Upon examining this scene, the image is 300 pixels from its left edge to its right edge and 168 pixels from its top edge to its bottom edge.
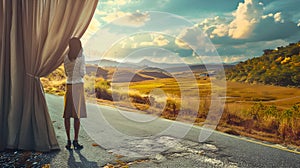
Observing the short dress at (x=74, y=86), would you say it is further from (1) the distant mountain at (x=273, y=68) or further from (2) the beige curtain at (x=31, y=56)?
(1) the distant mountain at (x=273, y=68)

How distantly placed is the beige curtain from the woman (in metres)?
0.09

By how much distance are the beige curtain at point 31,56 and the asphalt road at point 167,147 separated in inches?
14.2

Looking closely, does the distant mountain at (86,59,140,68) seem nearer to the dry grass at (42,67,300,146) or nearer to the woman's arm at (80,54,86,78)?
the dry grass at (42,67,300,146)

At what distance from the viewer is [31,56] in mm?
2166

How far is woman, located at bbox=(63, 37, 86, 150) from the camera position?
83.8 inches

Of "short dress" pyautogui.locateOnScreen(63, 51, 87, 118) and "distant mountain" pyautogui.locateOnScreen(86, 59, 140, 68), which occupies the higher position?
"distant mountain" pyautogui.locateOnScreen(86, 59, 140, 68)

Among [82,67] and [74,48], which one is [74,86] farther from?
[74,48]

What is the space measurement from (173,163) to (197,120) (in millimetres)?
1492

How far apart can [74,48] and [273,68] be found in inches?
91.0

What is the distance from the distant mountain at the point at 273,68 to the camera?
2847 millimetres

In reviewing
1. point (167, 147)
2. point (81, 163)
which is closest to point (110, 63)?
point (167, 147)

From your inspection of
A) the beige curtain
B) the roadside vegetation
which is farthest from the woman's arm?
the roadside vegetation

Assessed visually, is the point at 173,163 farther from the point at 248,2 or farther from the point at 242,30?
the point at 248,2

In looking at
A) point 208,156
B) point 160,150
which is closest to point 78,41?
point 160,150
